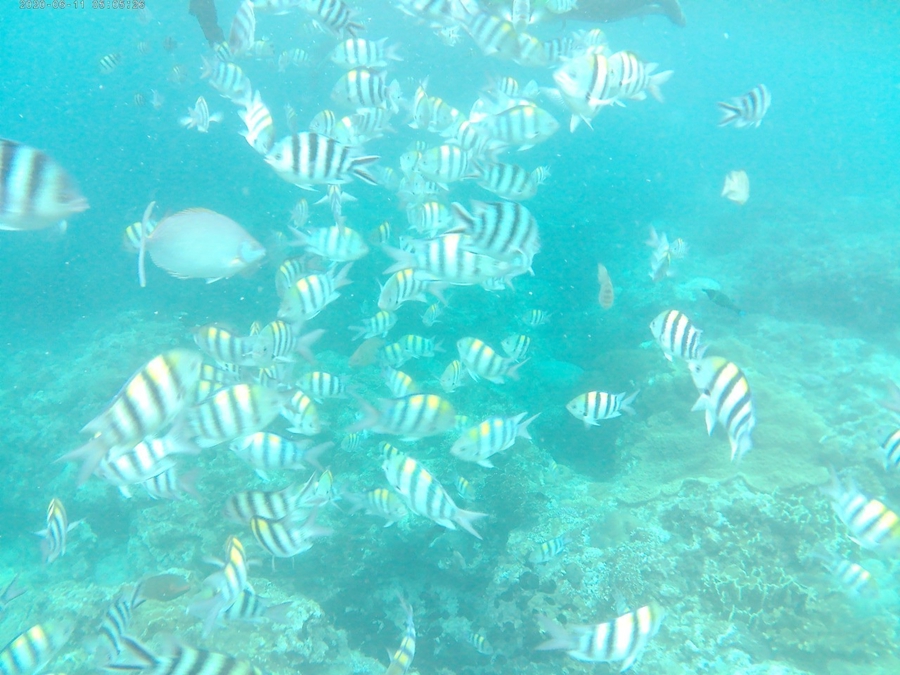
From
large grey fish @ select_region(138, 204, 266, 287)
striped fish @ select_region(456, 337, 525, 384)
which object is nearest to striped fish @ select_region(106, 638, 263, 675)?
large grey fish @ select_region(138, 204, 266, 287)

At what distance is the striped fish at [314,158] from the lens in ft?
11.9

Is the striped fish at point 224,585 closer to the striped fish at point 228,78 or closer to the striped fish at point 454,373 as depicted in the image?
the striped fish at point 454,373

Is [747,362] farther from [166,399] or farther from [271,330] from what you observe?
[166,399]

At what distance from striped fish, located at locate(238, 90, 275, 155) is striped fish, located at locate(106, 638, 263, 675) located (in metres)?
3.41

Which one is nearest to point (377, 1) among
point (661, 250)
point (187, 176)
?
point (187, 176)

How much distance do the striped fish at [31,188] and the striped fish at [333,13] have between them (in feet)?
16.7

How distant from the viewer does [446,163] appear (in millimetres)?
5559

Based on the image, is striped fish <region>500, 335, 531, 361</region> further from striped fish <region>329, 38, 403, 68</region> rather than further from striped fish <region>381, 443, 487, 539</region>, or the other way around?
striped fish <region>329, 38, 403, 68</region>

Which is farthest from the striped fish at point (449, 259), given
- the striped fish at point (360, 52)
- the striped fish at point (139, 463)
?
the striped fish at point (360, 52)

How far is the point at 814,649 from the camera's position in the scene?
4887 millimetres

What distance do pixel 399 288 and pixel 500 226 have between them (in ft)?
7.80

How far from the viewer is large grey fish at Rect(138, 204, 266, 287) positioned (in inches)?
126

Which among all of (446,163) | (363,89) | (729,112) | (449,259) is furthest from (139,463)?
(729,112)

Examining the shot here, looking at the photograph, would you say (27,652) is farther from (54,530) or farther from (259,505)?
(259,505)
